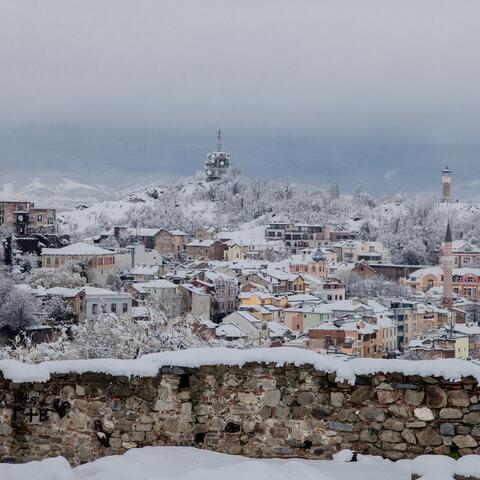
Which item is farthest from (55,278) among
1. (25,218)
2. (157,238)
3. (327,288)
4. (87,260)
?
(157,238)

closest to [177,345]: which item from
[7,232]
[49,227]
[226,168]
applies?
[7,232]

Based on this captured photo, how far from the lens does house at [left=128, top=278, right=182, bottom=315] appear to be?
56.8 metres

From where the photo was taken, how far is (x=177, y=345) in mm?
19812

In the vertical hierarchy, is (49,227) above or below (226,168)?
below

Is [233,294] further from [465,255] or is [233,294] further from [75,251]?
[465,255]

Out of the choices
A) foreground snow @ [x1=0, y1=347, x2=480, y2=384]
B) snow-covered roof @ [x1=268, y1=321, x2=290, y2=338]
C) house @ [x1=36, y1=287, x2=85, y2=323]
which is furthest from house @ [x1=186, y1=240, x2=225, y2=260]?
foreground snow @ [x1=0, y1=347, x2=480, y2=384]

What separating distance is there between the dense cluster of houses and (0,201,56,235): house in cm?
27

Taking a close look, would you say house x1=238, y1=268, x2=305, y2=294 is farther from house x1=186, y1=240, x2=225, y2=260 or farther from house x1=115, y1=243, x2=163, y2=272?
house x1=186, y1=240, x2=225, y2=260

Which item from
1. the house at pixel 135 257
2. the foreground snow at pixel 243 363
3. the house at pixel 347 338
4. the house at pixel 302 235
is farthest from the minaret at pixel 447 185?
the foreground snow at pixel 243 363

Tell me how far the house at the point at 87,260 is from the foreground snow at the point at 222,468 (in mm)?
58887

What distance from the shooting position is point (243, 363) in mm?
6219

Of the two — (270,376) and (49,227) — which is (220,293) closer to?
(49,227)

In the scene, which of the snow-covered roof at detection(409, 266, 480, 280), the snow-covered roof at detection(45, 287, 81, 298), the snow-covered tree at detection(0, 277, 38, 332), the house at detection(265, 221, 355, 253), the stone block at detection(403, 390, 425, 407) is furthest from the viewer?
the house at detection(265, 221, 355, 253)

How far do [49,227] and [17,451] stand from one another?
7692 cm
